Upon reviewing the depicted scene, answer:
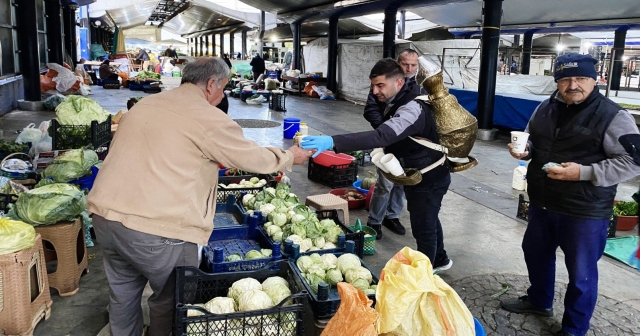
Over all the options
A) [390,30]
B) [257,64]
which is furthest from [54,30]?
[390,30]

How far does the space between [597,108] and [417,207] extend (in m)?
1.29

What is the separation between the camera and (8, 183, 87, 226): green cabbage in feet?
11.1

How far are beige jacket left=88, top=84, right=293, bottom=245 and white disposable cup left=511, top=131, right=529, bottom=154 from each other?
5.52 feet

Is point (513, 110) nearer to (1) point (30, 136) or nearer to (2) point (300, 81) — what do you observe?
(1) point (30, 136)

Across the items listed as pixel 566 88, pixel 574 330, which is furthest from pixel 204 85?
pixel 574 330

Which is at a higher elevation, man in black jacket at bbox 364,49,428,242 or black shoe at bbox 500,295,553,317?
man in black jacket at bbox 364,49,428,242

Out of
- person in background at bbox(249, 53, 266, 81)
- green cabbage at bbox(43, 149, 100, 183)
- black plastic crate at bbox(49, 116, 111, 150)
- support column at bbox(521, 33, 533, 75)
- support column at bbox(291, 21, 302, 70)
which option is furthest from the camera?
support column at bbox(291, 21, 302, 70)

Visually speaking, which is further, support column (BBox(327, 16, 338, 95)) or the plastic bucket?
support column (BBox(327, 16, 338, 95))

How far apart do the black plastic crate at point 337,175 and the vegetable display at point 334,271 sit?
358 cm

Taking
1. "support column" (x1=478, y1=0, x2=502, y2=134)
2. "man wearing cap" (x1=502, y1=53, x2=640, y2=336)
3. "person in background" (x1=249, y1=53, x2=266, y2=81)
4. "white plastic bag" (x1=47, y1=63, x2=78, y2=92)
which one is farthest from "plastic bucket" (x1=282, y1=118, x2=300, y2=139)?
"person in background" (x1=249, y1=53, x2=266, y2=81)

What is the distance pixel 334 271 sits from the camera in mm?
2881

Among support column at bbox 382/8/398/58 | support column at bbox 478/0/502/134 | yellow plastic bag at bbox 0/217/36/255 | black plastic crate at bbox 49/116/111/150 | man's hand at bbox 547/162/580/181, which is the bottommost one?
yellow plastic bag at bbox 0/217/36/255

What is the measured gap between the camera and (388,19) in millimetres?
15945

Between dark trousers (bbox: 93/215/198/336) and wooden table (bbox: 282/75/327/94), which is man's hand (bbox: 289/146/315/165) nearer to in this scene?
dark trousers (bbox: 93/215/198/336)
